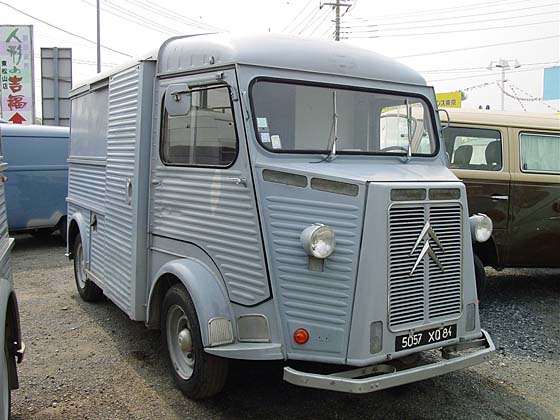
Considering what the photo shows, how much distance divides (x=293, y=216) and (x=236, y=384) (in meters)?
1.62

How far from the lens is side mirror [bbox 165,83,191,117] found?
12.6 feet

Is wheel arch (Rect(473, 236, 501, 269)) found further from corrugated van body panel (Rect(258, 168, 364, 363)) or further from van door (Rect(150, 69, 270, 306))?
van door (Rect(150, 69, 270, 306))

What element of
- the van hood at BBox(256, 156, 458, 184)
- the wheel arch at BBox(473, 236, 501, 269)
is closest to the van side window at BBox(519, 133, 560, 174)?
the wheel arch at BBox(473, 236, 501, 269)

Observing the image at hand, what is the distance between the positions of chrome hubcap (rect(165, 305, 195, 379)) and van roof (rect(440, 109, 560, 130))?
4005mm

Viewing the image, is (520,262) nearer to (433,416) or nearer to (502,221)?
(502,221)

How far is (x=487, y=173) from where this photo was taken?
20.6ft

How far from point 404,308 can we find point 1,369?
231cm

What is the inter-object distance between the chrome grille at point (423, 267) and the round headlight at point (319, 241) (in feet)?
1.22

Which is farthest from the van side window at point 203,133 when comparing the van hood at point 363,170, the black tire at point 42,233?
the black tire at point 42,233

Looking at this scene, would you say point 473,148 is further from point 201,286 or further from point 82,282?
point 82,282

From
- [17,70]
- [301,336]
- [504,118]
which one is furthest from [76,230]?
[17,70]

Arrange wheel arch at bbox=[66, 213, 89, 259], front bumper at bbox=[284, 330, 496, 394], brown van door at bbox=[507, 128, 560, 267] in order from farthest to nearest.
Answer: brown van door at bbox=[507, 128, 560, 267] → wheel arch at bbox=[66, 213, 89, 259] → front bumper at bbox=[284, 330, 496, 394]

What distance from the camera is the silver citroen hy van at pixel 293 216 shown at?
3207mm

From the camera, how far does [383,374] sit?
3242 mm
